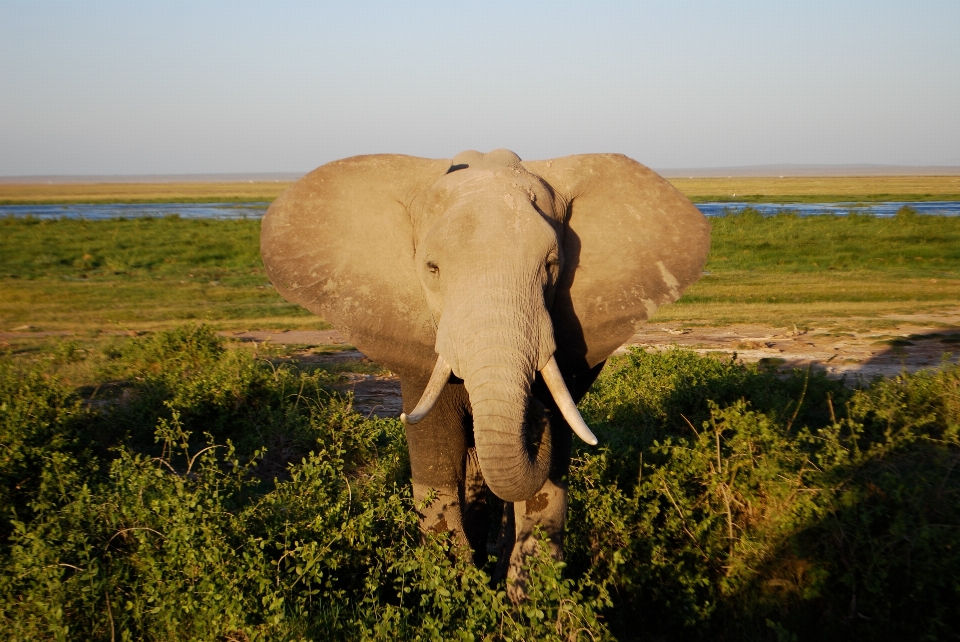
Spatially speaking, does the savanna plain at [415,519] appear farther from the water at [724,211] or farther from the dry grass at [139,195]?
the dry grass at [139,195]

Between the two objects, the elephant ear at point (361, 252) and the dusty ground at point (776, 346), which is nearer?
the elephant ear at point (361, 252)

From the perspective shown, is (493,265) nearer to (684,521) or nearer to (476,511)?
(476,511)

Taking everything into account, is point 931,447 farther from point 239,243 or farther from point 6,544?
point 239,243

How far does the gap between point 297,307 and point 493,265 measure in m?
11.6

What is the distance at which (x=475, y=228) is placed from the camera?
3424 mm

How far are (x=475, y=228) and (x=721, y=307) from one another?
11.2 metres

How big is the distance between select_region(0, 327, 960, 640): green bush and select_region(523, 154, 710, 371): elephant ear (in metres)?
1.01

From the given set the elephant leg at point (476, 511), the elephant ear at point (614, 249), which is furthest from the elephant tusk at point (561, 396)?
the elephant leg at point (476, 511)

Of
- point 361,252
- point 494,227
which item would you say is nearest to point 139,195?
point 361,252

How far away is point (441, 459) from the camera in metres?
4.21

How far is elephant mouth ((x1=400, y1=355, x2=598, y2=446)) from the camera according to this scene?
3.24 metres

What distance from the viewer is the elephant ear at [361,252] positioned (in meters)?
3.84

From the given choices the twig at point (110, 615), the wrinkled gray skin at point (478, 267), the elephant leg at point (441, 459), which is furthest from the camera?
the elephant leg at point (441, 459)

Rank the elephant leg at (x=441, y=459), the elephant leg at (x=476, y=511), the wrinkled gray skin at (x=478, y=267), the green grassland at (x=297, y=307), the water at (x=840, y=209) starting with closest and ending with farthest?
the wrinkled gray skin at (x=478, y=267), the elephant leg at (x=441, y=459), the elephant leg at (x=476, y=511), the green grassland at (x=297, y=307), the water at (x=840, y=209)
